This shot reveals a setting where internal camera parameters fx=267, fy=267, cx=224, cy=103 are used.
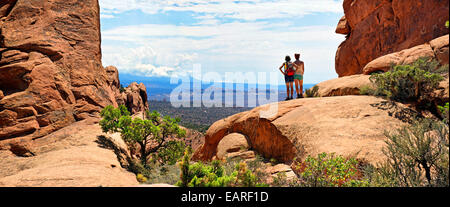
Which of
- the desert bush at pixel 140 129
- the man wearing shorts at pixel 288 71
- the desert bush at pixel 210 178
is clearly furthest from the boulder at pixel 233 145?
the desert bush at pixel 210 178

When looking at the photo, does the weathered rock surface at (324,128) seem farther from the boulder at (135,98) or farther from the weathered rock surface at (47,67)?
the boulder at (135,98)

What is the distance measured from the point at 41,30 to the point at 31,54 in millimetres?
1713

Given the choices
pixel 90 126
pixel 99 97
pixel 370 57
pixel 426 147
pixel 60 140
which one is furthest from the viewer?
pixel 370 57

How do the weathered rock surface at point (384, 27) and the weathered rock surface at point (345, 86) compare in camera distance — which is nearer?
the weathered rock surface at point (345, 86)

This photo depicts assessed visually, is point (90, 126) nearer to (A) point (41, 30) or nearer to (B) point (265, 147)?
(A) point (41, 30)

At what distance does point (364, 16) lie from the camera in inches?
923

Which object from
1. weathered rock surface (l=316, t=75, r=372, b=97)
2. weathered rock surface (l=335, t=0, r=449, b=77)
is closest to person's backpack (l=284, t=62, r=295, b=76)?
weathered rock surface (l=316, t=75, r=372, b=97)

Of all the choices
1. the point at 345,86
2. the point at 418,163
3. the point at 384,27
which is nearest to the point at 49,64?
the point at 345,86

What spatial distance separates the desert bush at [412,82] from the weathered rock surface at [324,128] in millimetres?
599

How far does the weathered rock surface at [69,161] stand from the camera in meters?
8.40

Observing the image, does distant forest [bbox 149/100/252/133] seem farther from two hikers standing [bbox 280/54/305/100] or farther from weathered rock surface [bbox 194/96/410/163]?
weathered rock surface [bbox 194/96/410/163]

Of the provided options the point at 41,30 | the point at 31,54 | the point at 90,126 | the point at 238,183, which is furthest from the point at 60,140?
the point at 238,183

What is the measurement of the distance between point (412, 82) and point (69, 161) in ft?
44.0

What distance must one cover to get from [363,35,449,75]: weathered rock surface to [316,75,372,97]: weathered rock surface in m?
0.81
